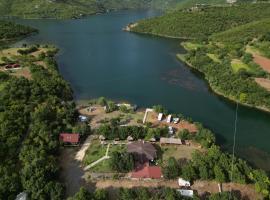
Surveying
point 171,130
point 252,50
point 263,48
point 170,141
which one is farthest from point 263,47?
point 170,141

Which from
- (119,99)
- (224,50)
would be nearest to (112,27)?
(224,50)

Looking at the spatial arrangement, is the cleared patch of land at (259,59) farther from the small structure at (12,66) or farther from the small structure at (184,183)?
the small structure at (12,66)

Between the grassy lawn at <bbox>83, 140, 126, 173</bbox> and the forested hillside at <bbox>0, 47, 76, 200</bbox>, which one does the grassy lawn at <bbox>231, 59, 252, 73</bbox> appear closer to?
the forested hillside at <bbox>0, 47, 76, 200</bbox>

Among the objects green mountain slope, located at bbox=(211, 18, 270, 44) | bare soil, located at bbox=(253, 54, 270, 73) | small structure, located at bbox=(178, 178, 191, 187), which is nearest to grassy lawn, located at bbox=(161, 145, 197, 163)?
small structure, located at bbox=(178, 178, 191, 187)

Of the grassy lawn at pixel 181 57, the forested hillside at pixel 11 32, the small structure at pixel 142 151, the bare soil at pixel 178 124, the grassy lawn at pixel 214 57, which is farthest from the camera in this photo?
the forested hillside at pixel 11 32

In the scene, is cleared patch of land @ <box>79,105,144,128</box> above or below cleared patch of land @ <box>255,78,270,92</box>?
below

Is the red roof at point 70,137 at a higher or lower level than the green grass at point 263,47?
lower

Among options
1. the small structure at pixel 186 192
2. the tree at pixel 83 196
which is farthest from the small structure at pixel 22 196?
the small structure at pixel 186 192

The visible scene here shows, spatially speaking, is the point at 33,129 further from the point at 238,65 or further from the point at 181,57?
the point at 181,57

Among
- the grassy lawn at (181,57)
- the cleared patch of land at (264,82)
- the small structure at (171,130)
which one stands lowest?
the small structure at (171,130)
